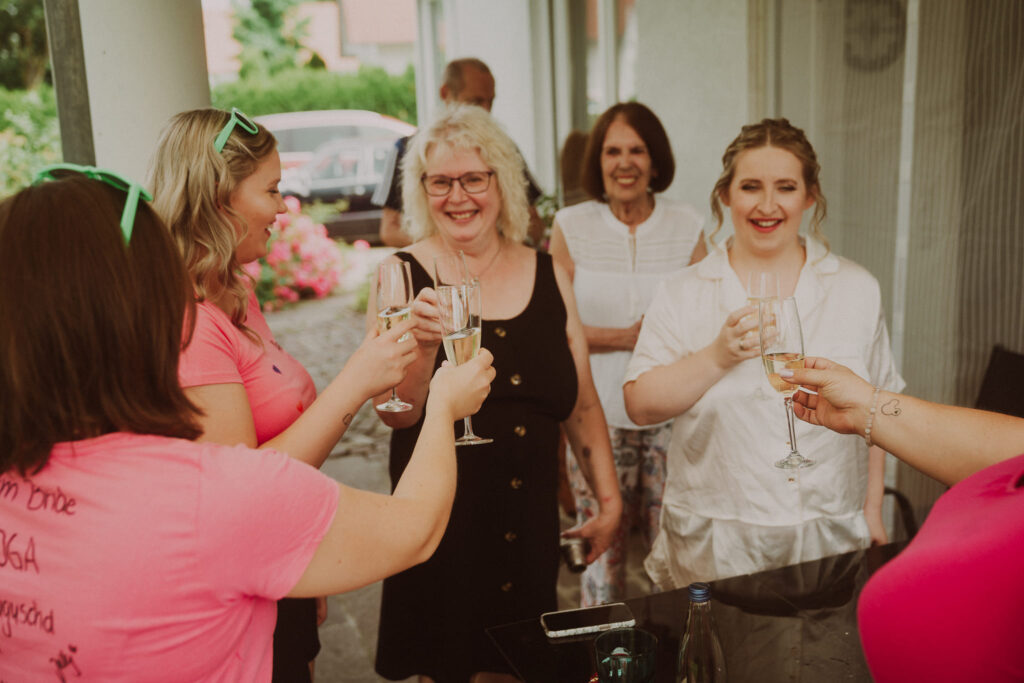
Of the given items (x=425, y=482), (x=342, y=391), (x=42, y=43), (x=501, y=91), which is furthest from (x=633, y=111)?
(x=42, y=43)

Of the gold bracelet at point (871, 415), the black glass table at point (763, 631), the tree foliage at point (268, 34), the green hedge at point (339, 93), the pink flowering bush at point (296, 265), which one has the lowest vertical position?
the pink flowering bush at point (296, 265)

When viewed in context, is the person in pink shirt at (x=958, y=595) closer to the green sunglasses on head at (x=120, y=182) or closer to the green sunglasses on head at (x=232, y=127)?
the green sunglasses on head at (x=120, y=182)

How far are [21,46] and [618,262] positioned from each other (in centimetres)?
1385

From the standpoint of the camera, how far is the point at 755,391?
94.7 inches

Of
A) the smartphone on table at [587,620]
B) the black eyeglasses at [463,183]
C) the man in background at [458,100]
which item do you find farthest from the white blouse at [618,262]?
the smartphone on table at [587,620]

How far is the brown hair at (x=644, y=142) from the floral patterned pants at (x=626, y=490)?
1.07 meters

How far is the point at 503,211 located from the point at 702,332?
0.69 metres

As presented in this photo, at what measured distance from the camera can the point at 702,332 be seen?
254 centimetres

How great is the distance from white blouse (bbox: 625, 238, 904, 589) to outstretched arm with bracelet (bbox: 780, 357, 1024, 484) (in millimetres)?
432

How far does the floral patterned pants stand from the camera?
3.46m

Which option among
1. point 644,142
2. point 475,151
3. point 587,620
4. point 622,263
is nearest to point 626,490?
point 622,263

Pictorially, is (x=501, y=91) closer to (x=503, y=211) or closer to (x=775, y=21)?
(x=775, y=21)

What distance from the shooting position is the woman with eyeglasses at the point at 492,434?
2488 mm

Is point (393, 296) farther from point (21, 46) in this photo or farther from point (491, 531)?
point (21, 46)
